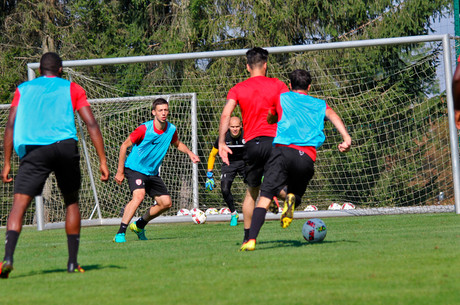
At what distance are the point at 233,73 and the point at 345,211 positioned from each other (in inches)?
235

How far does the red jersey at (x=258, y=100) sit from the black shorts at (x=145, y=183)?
2795 millimetres

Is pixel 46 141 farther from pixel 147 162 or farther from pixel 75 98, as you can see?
pixel 147 162

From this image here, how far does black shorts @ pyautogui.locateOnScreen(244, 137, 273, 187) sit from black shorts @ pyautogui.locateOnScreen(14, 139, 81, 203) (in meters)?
2.42

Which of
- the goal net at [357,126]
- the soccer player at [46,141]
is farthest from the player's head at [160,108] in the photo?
the goal net at [357,126]

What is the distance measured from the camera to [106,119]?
655 inches

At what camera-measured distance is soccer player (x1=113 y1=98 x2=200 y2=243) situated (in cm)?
1035

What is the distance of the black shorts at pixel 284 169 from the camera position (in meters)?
7.59

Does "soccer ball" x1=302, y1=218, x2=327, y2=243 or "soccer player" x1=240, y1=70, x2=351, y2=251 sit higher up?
"soccer player" x1=240, y1=70, x2=351, y2=251

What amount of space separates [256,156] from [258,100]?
0.62m

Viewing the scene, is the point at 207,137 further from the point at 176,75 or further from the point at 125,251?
the point at 125,251

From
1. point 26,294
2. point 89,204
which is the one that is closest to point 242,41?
point 89,204

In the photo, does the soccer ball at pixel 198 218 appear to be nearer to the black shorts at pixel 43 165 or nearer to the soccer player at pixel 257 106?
the soccer player at pixel 257 106

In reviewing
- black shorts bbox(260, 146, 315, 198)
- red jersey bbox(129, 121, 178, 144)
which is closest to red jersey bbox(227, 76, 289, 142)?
black shorts bbox(260, 146, 315, 198)

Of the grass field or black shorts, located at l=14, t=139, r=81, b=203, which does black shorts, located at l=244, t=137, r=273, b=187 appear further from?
black shorts, located at l=14, t=139, r=81, b=203
